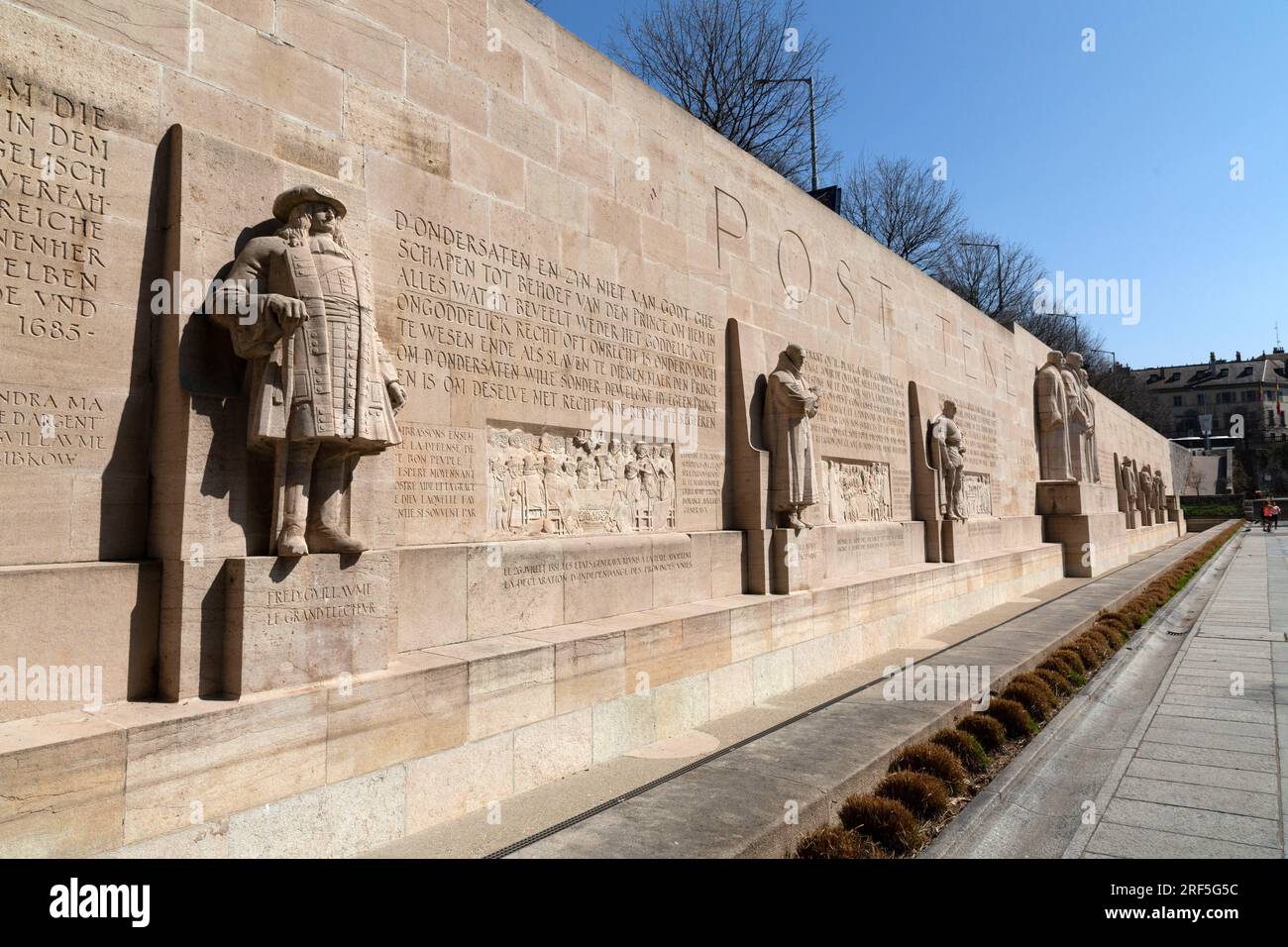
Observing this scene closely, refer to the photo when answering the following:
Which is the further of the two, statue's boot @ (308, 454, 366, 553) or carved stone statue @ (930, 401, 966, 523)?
carved stone statue @ (930, 401, 966, 523)

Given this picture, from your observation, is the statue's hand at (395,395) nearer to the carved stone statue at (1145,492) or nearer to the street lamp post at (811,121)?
Answer: the street lamp post at (811,121)

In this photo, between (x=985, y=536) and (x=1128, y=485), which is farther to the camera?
(x=1128, y=485)

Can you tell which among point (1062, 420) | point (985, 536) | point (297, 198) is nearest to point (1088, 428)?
point (1062, 420)

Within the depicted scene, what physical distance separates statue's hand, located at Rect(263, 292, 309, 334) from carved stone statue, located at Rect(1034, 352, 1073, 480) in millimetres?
19503

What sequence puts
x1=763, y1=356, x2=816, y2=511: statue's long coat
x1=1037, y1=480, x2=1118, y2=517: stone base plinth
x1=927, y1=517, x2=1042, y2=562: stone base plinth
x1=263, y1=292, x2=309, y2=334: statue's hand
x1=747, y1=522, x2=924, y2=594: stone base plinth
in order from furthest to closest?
x1=1037, y1=480, x2=1118, y2=517: stone base plinth → x1=927, y1=517, x2=1042, y2=562: stone base plinth → x1=763, y1=356, x2=816, y2=511: statue's long coat → x1=747, y1=522, x2=924, y2=594: stone base plinth → x1=263, y1=292, x2=309, y2=334: statue's hand

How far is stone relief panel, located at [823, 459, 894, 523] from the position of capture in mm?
10867

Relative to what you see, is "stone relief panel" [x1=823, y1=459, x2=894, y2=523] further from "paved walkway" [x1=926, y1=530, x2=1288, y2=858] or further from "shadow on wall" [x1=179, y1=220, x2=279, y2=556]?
"shadow on wall" [x1=179, y1=220, x2=279, y2=556]

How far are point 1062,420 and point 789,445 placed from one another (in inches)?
565

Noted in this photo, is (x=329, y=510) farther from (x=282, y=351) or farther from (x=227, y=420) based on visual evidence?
(x=282, y=351)

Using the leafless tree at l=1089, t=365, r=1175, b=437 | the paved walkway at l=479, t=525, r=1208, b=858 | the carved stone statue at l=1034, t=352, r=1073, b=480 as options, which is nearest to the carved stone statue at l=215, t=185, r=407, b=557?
the paved walkway at l=479, t=525, r=1208, b=858

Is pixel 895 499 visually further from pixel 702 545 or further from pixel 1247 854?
pixel 1247 854

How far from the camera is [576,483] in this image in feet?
22.4

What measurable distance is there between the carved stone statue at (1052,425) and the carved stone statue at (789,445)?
1355 cm

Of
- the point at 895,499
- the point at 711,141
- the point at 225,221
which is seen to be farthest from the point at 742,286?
the point at 225,221
